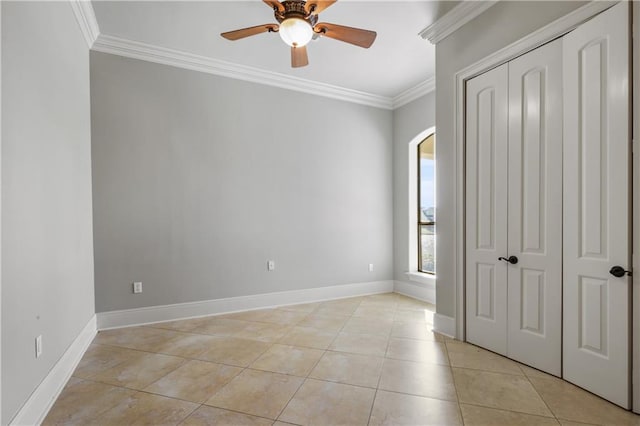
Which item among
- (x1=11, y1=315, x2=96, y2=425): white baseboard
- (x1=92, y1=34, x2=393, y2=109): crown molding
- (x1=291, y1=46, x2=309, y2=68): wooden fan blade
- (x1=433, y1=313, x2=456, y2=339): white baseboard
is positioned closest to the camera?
(x1=11, y1=315, x2=96, y2=425): white baseboard

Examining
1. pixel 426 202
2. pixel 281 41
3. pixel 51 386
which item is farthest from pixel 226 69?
pixel 51 386

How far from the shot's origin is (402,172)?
5227 millimetres

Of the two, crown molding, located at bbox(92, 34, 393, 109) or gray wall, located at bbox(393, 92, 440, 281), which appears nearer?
crown molding, located at bbox(92, 34, 393, 109)

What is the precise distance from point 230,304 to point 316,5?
3411 millimetres

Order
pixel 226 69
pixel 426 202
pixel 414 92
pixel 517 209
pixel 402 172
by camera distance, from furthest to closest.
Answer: pixel 402 172 < pixel 426 202 < pixel 414 92 < pixel 226 69 < pixel 517 209

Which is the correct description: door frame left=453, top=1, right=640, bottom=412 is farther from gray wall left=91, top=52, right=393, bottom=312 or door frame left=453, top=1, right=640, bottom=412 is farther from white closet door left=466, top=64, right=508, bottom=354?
gray wall left=91, top=52, right=393, bottom=312

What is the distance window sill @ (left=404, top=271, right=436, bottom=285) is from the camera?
459 cm

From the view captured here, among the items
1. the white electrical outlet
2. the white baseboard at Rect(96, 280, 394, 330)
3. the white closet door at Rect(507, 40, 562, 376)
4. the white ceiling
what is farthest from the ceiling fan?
the white baseboard at Rect(96, 280, 394, 330)

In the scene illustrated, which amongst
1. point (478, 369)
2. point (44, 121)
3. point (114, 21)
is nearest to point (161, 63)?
point (114, 21)

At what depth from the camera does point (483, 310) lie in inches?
117

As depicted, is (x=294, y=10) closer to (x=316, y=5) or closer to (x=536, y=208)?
(x=316, y=5)

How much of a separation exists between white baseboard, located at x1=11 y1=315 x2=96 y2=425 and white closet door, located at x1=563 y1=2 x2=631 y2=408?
343 cm

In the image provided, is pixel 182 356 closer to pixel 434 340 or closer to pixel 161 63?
pixel 434 340

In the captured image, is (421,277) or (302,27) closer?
(302,27)
